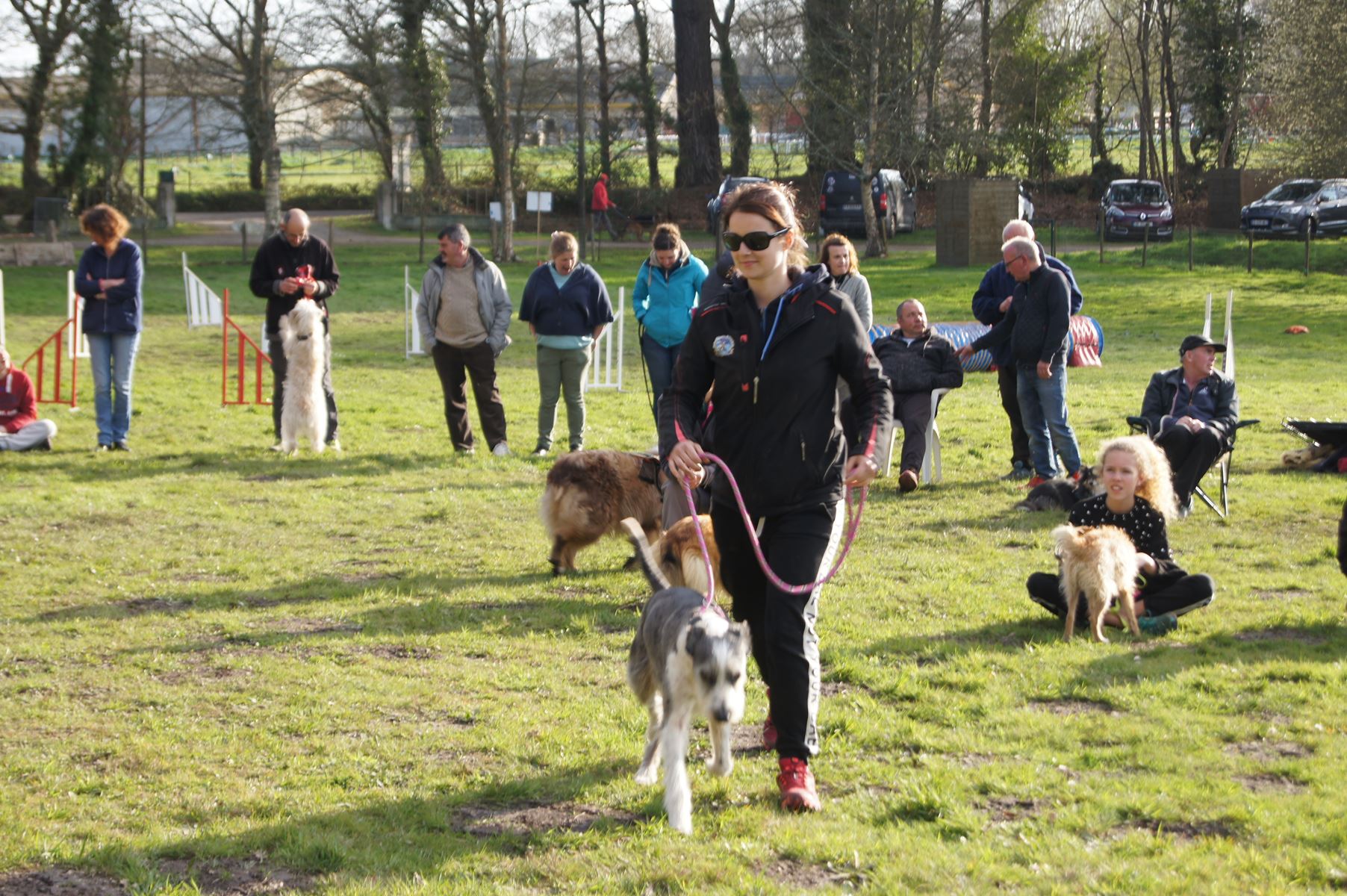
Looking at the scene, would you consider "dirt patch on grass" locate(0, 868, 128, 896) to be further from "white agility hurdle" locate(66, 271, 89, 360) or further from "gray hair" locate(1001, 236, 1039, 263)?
"white agility hurdle" locate(66, 271, 89, 360)

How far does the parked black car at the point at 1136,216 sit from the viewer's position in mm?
33688

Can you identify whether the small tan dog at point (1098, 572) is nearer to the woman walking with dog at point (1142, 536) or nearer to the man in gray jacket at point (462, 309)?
the woman walking with dog at point (1142, 536)

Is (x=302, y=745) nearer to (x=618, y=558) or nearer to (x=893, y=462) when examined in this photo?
(x=618, y=558)

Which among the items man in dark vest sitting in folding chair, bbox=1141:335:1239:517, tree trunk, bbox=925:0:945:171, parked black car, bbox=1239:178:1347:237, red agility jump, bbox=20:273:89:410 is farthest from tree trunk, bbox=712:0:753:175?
man in dark vest sitting in folding chair, bbox=1141:335:1239:517

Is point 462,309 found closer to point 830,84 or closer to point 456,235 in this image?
point 456,235

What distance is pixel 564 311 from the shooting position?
11.2 meters

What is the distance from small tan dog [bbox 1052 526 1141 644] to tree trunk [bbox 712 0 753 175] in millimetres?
38537

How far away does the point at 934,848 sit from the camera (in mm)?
4070

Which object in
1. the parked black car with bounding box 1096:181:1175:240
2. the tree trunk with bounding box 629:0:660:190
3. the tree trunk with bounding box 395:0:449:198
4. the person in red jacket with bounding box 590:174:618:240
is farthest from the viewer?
the tree trunk with bounding box 629:0:660:190

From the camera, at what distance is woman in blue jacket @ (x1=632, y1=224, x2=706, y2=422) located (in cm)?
978

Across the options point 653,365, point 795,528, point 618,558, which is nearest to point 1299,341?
point 653,365

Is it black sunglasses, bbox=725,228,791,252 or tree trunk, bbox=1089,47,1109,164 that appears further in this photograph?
tree trunk, bbox=1089,47,1109,164

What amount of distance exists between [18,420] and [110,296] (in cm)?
159

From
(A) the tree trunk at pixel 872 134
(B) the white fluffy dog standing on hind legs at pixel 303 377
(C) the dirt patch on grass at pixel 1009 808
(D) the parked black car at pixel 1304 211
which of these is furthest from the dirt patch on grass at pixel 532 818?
(D) the parked black car at pixel 1304 211
